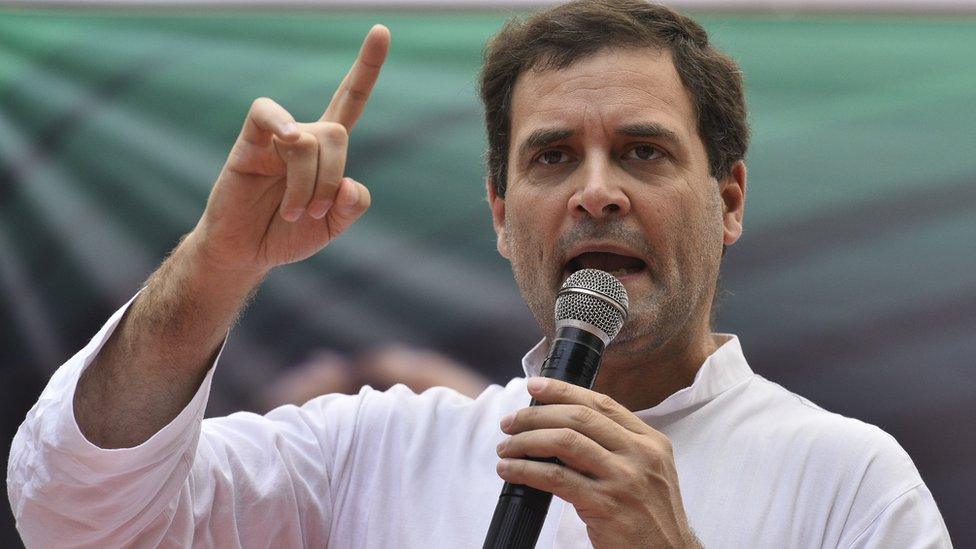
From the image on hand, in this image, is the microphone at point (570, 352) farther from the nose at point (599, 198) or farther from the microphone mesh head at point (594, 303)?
the nose at point (599, 198)

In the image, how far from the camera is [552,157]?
2070 mm

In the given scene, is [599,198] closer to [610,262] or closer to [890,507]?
[610,262]

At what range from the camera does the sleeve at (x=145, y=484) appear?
1743 millimetres

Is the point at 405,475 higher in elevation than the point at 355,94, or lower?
lower

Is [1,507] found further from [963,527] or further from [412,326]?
[963,527]

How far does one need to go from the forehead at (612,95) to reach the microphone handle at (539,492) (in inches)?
26.2

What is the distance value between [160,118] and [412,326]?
87cm

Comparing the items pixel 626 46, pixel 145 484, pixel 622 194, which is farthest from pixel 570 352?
pixel 626 46

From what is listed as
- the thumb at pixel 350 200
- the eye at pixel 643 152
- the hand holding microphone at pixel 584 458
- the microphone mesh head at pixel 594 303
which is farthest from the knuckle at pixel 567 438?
the eye at pixel 643 152

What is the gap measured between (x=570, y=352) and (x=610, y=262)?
1.64ft

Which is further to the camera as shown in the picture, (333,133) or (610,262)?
(610,262)

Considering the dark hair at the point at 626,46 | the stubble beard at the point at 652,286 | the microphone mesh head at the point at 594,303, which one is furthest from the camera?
the dark hair at the point at 626,46

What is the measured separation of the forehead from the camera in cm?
204

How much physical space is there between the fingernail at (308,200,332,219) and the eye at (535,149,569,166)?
541 mm
